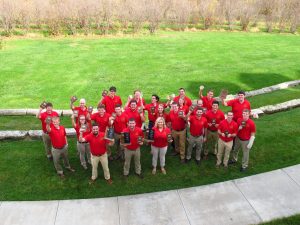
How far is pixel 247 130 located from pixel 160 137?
2353 mm

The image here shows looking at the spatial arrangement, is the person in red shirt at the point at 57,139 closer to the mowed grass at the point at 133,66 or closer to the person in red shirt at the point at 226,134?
the person in red shirt at the point at 226,134

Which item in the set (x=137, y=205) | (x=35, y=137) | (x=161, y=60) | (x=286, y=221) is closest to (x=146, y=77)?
(x=161, y=60)

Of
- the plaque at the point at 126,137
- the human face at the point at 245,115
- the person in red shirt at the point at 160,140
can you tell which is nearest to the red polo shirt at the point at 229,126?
the human face at the point at 245,115

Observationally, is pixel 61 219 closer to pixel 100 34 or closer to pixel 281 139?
pixel 281 139

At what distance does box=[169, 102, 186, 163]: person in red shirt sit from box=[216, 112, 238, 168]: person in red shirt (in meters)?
1.05

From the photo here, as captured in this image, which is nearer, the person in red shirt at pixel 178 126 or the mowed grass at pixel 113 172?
the mowed grass at pixel 113 172

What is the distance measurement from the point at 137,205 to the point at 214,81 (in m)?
10.9

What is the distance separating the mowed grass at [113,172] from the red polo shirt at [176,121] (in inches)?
42.6

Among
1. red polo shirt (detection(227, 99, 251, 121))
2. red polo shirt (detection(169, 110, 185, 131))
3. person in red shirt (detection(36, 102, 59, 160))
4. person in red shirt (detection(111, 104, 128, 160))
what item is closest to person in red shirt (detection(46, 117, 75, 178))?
person in red shirt (detection(36, 102, 59, 160))

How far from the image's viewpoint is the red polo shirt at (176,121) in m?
8.99

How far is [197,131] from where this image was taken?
877 centimetres

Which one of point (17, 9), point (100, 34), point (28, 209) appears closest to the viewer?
point (28, 209)

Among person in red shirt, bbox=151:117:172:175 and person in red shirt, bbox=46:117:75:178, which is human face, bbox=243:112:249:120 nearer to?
person in red shirt, bbox=151:117:172:175

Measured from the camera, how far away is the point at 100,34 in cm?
2925
